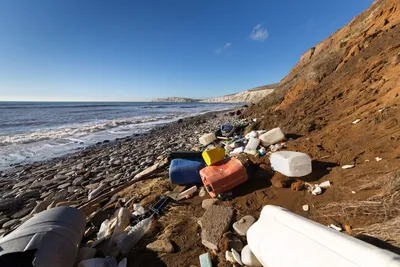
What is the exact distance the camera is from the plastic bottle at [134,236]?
253 cm

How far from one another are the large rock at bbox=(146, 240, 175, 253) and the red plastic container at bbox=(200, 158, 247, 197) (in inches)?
47.5

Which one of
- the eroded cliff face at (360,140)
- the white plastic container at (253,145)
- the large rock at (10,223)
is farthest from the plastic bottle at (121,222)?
the white plastic container at (253,145)

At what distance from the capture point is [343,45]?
497 inches

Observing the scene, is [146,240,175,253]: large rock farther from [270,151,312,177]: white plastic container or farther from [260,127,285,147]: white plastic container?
[260,127,285,147]: white plastic container

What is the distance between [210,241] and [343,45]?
15.6 m

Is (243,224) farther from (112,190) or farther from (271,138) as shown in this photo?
(271,138)

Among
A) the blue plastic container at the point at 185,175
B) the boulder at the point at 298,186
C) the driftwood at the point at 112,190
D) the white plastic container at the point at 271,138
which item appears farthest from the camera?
the white plastic container at the point at 271,138

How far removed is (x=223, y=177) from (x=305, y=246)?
2.02 m

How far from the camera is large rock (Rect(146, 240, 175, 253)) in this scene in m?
2.48

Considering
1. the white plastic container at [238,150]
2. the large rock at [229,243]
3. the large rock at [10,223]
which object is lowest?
the large rock at [10,223]

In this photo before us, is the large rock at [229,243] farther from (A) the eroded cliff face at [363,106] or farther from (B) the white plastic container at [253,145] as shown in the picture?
(B) the white plastic container at [253,145]

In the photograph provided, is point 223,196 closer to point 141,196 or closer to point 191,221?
point 191,221

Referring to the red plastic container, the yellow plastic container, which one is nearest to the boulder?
the red plastic container

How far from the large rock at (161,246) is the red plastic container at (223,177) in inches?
47.5
